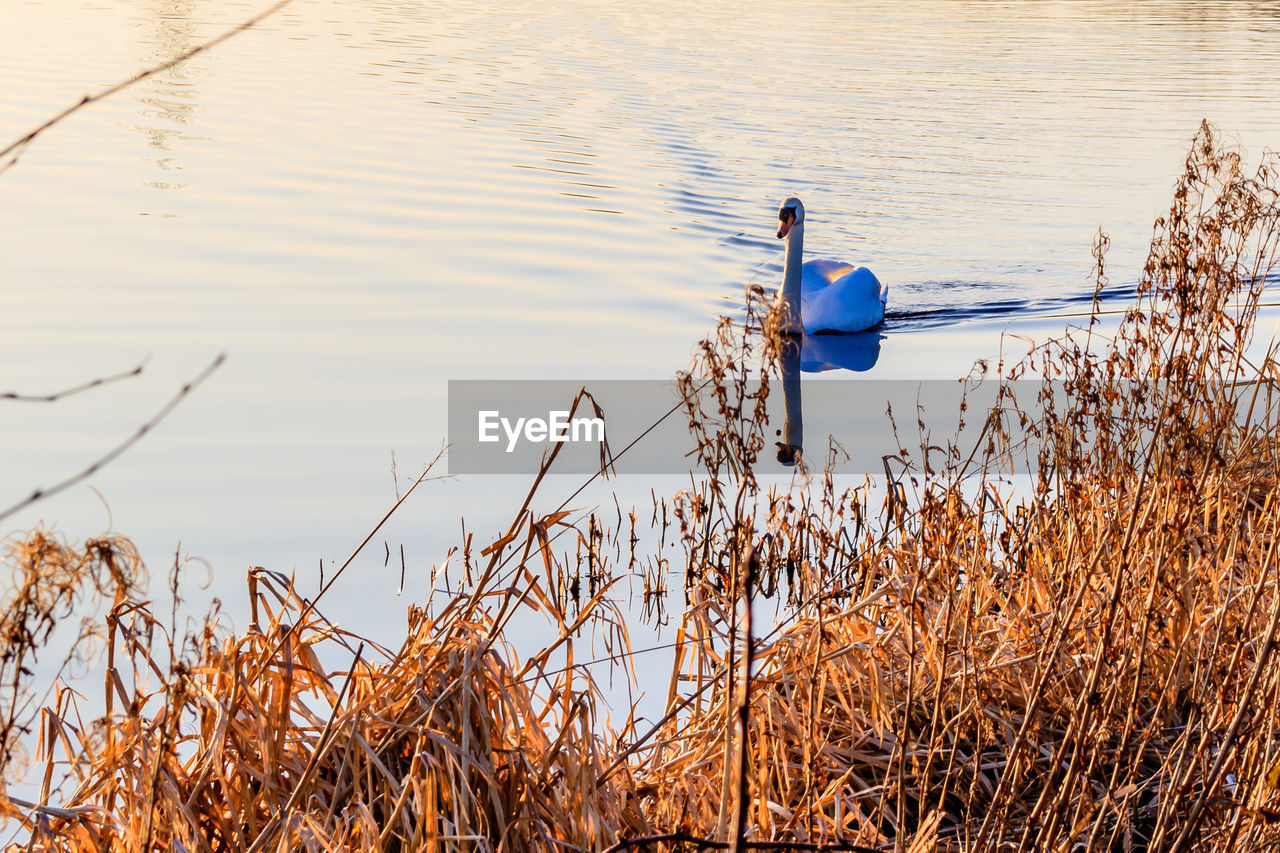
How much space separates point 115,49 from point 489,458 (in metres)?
18.8

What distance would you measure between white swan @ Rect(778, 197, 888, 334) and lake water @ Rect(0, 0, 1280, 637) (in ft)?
1.18

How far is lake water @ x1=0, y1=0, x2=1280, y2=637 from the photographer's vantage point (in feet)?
25.3

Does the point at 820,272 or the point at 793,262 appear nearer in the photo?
the point at 793,262

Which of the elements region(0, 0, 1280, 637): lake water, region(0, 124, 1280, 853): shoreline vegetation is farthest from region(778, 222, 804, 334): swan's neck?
region(0, 124, 1280, 853): shoreline vegetation

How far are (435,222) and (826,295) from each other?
413cm

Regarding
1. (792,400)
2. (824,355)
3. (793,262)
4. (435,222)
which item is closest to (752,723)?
(792,400)

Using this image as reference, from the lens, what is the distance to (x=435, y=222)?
43.9 ft

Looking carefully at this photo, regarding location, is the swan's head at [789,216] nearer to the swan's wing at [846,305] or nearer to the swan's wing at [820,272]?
the swan's wing at [820,272]

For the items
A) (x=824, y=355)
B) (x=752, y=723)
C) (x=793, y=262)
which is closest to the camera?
(x=752, y=723)

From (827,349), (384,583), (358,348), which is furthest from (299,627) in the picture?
(827,349)

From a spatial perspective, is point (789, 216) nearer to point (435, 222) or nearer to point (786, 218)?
point (786, 218)

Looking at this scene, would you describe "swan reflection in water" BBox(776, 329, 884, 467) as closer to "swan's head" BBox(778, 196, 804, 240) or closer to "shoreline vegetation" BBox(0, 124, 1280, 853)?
"swan's head" BBox(778, 196, 804, 240)

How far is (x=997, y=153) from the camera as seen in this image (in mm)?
18938

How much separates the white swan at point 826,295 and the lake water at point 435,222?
0.36 m
